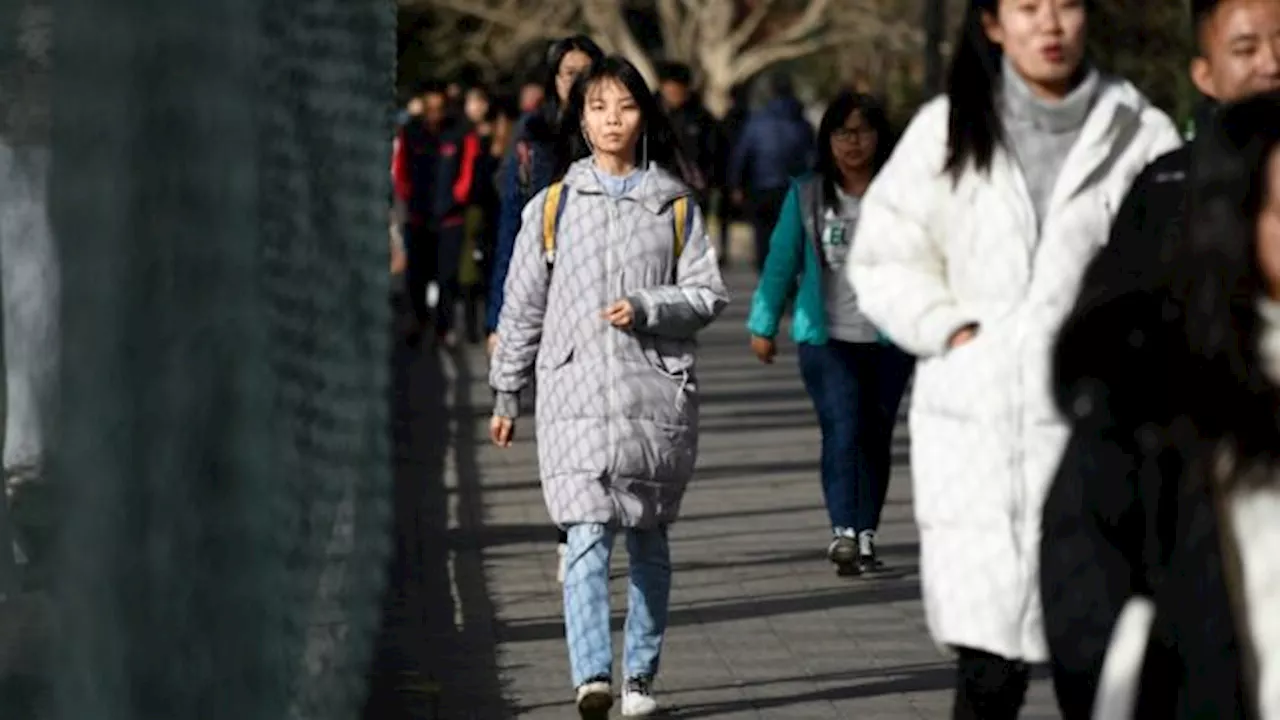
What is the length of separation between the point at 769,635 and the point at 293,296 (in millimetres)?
5674

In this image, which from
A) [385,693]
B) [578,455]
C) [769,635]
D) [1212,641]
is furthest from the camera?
[769,635]

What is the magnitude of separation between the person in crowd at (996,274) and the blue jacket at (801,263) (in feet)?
18.4

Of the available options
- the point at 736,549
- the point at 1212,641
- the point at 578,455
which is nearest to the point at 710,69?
the point at 736,549

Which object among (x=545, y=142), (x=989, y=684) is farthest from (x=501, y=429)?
(x=989, y=684)

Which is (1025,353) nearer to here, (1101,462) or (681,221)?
(1101,462)

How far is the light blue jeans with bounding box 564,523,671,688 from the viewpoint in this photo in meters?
8.23

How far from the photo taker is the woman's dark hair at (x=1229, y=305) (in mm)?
3967

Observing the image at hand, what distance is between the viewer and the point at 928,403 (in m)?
5.59

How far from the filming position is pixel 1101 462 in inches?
162

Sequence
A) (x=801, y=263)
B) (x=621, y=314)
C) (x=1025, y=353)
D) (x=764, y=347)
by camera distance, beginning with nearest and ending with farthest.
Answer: (x=1025, y=353) < (x=621, y=314) < (x=764, y=347) < (x=801, y=263)

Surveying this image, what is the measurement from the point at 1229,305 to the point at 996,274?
5.23ft

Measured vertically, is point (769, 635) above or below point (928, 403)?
below

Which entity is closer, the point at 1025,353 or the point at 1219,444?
the point at 1219,444

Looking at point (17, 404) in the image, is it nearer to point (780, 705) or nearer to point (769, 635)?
point (780, 705)
